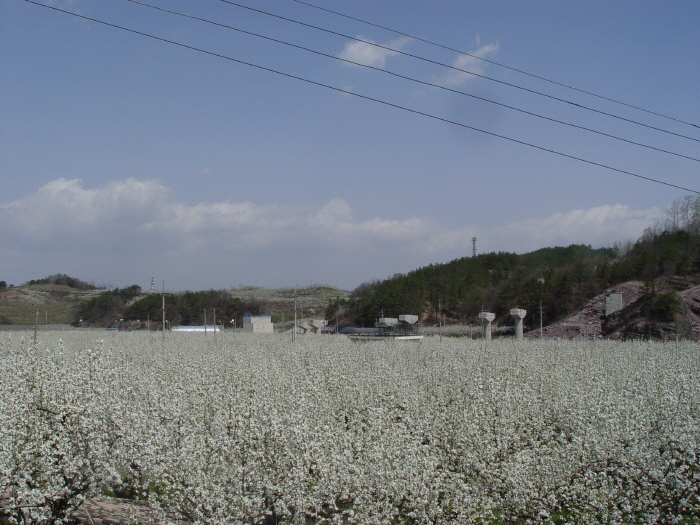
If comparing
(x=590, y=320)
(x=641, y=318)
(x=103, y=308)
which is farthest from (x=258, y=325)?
(x=103, y=308)

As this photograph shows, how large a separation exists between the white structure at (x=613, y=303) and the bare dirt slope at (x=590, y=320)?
0.70 meters

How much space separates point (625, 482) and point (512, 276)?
57.9 meters

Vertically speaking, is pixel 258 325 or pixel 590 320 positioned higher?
pixel 590 320

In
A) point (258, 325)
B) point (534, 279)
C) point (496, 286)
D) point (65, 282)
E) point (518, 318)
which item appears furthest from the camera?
point (65, 282)

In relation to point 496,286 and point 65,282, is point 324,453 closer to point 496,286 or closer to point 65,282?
point 496,286

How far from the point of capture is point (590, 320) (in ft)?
129

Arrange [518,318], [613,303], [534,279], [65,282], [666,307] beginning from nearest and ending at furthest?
[666,307] < [518,318] < [613,303] < [534,279] < [65,282]

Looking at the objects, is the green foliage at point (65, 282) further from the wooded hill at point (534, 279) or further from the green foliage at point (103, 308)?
the wooded hill at point (534, 279)

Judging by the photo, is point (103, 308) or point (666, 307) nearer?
point (666, 307)

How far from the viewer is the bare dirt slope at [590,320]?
123 feet

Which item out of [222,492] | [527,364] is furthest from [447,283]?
[222,492]

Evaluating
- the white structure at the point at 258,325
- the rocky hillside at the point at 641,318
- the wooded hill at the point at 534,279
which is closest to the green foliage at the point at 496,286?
the wooded hill at the point at 534,279

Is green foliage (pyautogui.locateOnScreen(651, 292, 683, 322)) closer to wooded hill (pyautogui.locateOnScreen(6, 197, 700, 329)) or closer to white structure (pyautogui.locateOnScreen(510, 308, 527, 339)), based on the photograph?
wooded hill (pyautogui.locateOnScreen(6, 197, 700, 329))

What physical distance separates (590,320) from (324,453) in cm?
3833
